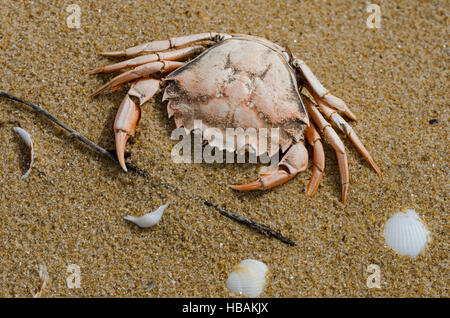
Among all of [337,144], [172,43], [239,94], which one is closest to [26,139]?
[172,43]

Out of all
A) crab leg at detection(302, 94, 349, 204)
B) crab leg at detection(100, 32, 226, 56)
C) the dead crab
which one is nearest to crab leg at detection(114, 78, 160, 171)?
the dead crab

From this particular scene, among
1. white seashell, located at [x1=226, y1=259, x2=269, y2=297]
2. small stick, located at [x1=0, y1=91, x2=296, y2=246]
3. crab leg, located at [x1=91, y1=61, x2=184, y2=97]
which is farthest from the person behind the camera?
crab leg, located at [x1=91, y1=61, x2=184, y2=97]

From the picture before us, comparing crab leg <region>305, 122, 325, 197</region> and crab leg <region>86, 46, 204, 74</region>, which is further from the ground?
crab leg <region>86, 46, 204, 74</region>

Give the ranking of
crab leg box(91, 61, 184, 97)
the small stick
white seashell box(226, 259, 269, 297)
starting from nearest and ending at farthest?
white seashell box(226, 259, 269, 297), the small stick, crab leg box(91, 61, 184, 97)

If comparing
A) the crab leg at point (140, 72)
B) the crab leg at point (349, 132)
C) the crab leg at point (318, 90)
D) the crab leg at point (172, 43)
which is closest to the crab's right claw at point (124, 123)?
the crab leg at point (140, 72)

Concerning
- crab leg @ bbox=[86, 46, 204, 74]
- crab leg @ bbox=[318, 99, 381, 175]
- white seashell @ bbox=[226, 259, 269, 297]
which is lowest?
white seashell @ bbox=[226, 259, 269, 297]

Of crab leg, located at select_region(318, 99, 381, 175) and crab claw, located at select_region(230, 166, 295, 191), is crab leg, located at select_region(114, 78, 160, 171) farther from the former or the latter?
crab leg, located at select_region(318, 99, 381, 175)

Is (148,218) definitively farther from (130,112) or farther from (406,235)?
(406,235)
